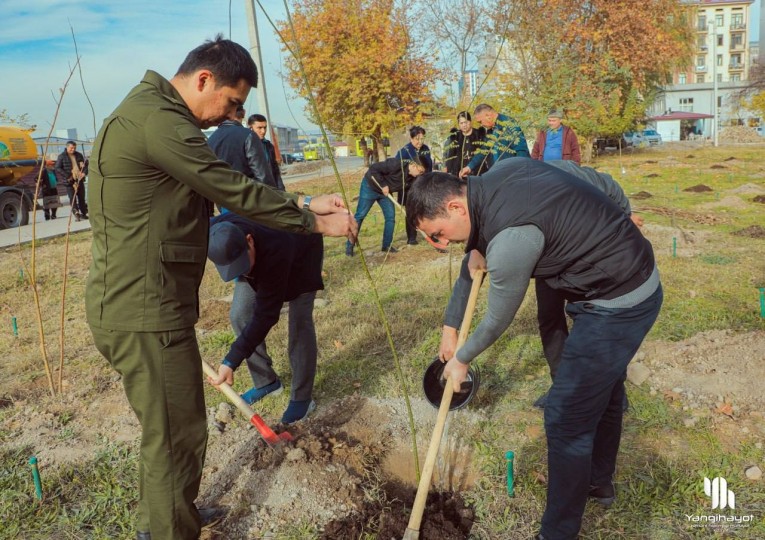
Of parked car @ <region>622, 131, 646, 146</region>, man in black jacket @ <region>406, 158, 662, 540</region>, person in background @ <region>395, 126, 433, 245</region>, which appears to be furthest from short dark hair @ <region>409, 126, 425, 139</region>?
parked car @ <region>622, 131, 646, 146</region>

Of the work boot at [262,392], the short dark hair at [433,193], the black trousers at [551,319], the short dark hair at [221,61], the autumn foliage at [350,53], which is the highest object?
the autumn foliage at [350,53]

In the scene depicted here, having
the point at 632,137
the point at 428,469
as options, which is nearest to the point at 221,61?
the point at 428,469

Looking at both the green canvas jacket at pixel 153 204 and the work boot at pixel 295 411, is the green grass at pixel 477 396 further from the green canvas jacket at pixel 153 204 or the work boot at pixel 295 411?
the green canvas jacket at pixel 153 204

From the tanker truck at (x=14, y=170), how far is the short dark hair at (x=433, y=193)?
37.6ft

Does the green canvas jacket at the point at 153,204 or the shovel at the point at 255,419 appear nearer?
the green canvas jacket at the point at 153,204

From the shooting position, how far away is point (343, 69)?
1338cm

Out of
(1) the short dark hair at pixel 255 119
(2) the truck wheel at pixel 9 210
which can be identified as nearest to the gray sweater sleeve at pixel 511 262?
(1) the short dark hair at pixel 255 119

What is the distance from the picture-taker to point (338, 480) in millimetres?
2758

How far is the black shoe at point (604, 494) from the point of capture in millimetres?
2484

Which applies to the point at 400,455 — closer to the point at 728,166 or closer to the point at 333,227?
the point at 333,227

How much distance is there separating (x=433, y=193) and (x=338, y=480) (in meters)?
1.54

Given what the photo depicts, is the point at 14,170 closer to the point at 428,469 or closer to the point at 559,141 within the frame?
the point at 559,141

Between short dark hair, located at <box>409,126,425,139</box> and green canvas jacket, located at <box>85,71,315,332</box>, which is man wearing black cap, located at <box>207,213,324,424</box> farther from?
short dark hair, located at <box>409,126,425,139</box>

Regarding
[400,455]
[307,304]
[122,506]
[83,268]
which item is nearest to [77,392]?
[122,506]
